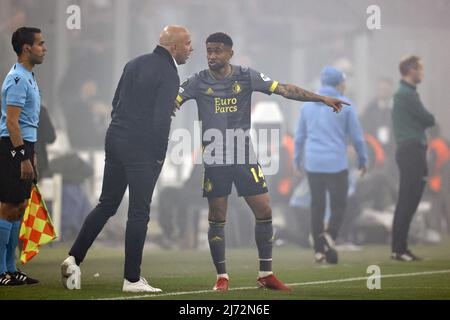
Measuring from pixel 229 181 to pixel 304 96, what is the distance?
842 mm

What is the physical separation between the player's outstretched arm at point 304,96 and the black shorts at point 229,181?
622 millimetres

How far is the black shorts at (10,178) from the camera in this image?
341 inches

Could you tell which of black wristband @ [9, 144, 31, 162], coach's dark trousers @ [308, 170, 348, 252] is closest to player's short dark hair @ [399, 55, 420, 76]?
coach's dark trousers @ [308, 170, 348, 252]

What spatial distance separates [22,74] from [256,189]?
76.1 inches

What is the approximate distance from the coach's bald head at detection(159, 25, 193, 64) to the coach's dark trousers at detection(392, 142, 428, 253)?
4469 millimetres

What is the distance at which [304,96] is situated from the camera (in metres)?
8.68

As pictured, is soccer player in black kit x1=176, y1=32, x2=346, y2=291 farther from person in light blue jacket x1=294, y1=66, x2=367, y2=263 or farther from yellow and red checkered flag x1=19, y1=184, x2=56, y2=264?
person in light blue jacket x1=294, y1=66, x2=367, y2=263

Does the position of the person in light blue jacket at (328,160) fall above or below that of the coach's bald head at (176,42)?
below

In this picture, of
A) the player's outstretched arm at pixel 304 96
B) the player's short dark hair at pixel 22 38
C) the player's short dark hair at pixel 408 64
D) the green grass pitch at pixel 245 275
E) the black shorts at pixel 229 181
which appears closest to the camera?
the green grass pitch at pixel 245 275

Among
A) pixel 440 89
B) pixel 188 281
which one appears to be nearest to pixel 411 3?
pixel 440 89

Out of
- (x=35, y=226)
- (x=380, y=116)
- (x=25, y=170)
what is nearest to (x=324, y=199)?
(x=35, y=226)

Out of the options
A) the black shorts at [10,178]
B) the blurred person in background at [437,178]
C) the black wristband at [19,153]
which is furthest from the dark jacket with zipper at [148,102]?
the blurred person in background at [437,178]

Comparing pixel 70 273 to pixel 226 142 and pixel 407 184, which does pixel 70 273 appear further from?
pixel 407 184

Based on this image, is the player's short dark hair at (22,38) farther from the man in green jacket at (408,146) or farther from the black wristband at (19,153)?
the man in green jacket at (408,146)
